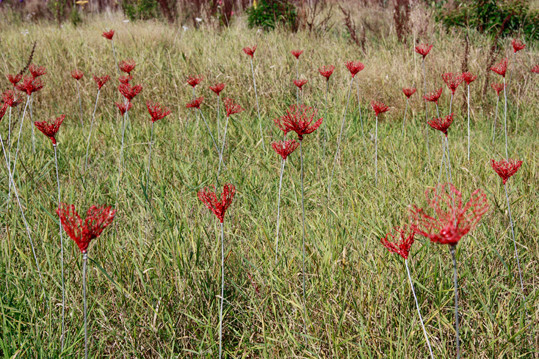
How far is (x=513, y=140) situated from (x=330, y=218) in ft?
5.50

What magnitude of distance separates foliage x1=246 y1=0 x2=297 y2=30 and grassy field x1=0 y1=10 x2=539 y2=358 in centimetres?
267

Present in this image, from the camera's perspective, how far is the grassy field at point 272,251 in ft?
4.53

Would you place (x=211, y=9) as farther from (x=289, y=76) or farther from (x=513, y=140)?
(x=513, y=140)

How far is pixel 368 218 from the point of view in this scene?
1876 millimetres

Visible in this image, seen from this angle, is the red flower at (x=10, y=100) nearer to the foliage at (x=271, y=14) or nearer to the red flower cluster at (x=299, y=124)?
the red flower cluster at (x=299, y=124)

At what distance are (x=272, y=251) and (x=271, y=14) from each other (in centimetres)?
523

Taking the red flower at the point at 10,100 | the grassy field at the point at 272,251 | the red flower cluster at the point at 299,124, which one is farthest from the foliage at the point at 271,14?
the red flower cluster at the point at 299,124

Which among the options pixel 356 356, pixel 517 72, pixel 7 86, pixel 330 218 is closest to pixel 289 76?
pixel 517 72

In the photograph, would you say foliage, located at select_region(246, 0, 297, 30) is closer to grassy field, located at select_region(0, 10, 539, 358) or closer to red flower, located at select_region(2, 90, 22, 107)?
grassy field, located at select_region(0, 10, 539, 358)

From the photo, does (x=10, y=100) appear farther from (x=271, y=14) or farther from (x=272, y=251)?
(x=271, y=14)

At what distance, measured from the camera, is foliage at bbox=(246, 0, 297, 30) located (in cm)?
591

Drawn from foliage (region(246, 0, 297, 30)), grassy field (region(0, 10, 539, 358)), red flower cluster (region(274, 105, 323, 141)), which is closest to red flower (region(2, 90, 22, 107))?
grassy field (region(0, 10, 539, 358))

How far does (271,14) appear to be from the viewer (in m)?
6.23

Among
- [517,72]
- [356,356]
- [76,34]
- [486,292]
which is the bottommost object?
[356,356]
